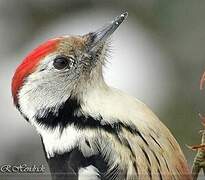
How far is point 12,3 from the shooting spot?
1.49 meters

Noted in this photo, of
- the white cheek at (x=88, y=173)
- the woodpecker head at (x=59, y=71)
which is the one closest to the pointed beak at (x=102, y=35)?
the woodpecker head at (x=59, y=71)

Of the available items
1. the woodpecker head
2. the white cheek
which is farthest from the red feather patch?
the white cheek

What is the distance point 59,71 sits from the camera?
103 centimetres

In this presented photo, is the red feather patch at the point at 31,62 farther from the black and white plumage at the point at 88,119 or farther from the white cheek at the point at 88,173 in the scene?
the white cheek at the point at 88,173

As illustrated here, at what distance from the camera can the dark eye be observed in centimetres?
101

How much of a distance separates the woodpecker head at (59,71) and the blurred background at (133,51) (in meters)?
0.04

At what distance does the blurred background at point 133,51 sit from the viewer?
118cm

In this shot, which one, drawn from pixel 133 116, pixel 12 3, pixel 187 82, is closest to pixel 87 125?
pixel 133 116

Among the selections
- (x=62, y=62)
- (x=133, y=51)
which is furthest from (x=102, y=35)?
(x=133, y=51)

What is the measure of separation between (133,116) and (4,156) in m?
0.30

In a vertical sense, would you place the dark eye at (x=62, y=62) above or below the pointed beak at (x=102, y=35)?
below

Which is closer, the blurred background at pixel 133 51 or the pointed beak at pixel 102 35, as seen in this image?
the pointed beak at pixel 102 35

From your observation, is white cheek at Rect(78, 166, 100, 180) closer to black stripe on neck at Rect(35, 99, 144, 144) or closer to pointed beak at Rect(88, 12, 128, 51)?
black stripe on neck at Rect(35, 99, 144, 144)

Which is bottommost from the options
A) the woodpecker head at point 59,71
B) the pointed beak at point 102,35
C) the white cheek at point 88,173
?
the white cheek at point 88,173
